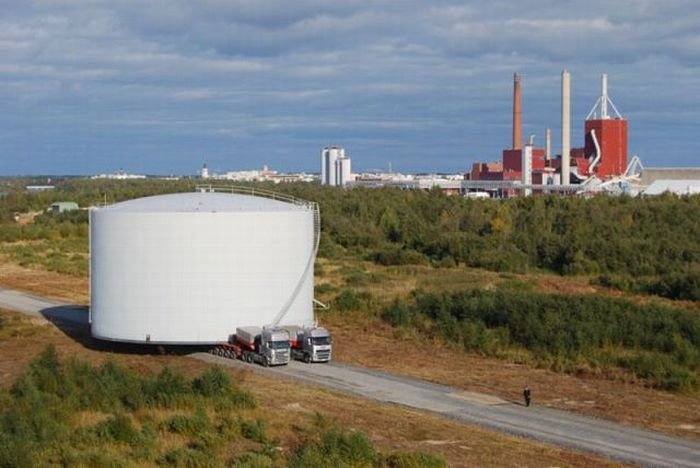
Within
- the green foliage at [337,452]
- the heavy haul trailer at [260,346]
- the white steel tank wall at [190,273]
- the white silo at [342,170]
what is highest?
the white silo at [342,170]

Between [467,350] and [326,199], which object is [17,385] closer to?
[467,350]

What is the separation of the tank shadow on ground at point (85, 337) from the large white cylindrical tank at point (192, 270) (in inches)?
51.8

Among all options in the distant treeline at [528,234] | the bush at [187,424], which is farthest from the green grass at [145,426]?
the distant treeline at [528,234]

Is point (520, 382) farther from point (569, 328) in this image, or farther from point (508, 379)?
point (569, 328)

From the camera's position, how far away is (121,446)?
18984mm

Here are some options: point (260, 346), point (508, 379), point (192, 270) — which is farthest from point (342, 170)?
point (508, 379)

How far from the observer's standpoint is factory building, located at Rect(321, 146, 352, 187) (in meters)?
155

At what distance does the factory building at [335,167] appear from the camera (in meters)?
155

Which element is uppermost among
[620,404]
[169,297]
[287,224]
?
[287,224]

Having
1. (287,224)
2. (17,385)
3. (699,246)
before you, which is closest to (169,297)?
(287,224)

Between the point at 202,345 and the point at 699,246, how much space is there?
36974 millimetres

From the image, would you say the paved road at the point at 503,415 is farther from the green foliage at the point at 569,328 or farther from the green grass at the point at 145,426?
the green foliage at the point at 569,328

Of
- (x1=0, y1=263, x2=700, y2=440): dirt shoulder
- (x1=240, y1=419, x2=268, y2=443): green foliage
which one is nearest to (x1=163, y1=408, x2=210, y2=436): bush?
(x1=240, y1=419, x2=268, y2=443): green foliage

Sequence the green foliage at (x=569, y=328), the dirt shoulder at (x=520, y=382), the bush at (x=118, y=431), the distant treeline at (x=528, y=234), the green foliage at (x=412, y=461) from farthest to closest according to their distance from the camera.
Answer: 1. the distant treeline at (x=528, y=234)
2. the green foliage at (x=569, y=328)
3. the dirt shoulder at (x=520, y=382)
4. the bush at (x=118, y=431)
5. the green foliage at (x=412, y=461)
